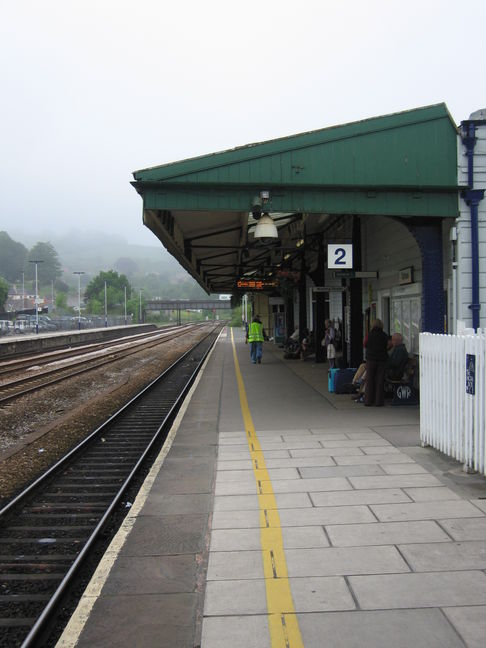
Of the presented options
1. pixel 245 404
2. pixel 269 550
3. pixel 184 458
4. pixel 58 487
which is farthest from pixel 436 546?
pixel 245 404

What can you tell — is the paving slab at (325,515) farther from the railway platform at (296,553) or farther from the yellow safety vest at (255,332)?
the yellow safety vest at (255,332)

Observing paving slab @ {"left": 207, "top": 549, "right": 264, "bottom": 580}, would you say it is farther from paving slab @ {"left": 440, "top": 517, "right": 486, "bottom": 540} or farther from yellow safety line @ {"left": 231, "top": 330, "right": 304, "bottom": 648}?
paving slab @ {"left": 440, "top": 517, "right": 486, "bottom": 540}

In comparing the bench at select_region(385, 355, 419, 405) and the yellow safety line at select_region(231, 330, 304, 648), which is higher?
the bench at select_region(385, 355, 419, 405)

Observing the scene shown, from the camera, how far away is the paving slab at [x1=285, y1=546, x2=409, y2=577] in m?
3.91

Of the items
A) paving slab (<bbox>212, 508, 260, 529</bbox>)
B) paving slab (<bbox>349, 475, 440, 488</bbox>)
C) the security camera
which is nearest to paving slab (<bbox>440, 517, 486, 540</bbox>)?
paving slab (<bbox>349, 475, 440, 488</bbox>)

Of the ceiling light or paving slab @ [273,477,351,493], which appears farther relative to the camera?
the ceiling light

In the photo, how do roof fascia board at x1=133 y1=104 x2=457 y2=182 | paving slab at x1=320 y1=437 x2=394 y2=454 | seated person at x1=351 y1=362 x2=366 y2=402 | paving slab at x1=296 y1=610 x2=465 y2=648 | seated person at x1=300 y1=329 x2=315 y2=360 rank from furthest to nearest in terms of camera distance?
seated person at x1=300 y1=329 x2=315 y2=360 < seated person at x1=351 y1=362 x2=366 y2=402 < roof fascia board at x1=133 y1=104 x2=457 y2=182 < paving slab at x1=320 y1=437 x2=394 y2=454 < paving slab at x1=296 y1=610 x2=465 y2=648

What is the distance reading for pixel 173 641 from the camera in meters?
3.22

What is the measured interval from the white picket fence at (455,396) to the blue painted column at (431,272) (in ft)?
8.52

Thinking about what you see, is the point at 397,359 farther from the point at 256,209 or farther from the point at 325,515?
the point at 325,515

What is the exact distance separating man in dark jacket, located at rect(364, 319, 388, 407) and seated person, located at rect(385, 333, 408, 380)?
29cm

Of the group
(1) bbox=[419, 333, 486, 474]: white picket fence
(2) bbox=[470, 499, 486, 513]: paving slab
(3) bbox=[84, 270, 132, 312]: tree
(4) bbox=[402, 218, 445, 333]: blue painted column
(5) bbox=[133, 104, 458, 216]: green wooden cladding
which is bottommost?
(2) bbox=[470, 499, 486, 513]: paving slab

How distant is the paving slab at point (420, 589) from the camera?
11.3 feet

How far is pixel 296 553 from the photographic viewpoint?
4.24 m
